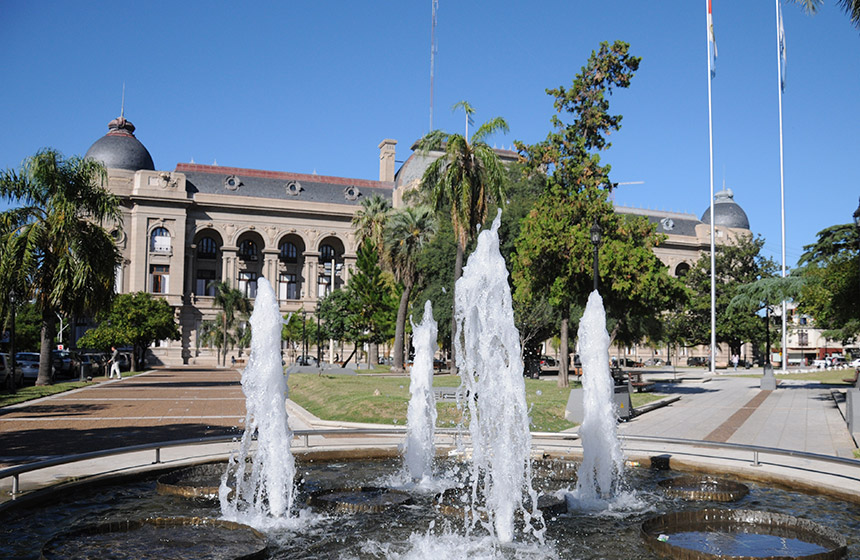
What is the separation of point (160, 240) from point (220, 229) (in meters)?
6.48

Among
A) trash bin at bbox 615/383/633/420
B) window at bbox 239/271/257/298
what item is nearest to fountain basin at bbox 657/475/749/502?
trash bin at bbox 615/383/633/420

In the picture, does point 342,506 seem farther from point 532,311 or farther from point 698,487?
point 532,311

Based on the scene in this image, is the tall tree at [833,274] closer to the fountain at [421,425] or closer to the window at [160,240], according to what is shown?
the fountain at [421,425]

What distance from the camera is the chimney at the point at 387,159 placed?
96.2 metres

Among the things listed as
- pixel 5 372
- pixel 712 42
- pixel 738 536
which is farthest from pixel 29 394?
pixel 712 42

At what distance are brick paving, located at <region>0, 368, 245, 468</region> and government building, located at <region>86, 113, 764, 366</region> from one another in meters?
49.1

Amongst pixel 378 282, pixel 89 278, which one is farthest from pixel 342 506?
pixel 378 282

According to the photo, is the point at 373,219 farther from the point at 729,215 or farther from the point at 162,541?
the point at 729,215

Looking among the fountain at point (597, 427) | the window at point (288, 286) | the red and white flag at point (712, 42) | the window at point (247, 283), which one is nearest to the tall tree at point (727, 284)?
the red and white flag at point (712, 42)

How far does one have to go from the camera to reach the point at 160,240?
76.6 meters

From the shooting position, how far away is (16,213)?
2792cm

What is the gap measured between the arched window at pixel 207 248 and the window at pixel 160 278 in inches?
287

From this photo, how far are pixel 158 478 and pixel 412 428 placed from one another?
3489mm

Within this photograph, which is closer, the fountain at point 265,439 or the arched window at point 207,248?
the fountain at point 265,439
